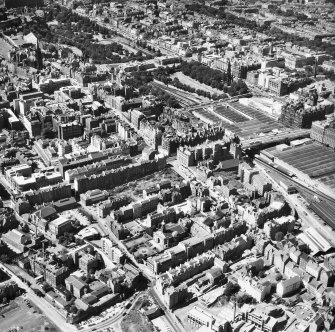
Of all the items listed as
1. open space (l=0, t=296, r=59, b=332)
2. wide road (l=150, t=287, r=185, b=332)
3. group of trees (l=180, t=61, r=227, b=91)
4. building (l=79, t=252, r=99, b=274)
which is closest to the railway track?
wide road (l=150, t=287, r=185, b=332)

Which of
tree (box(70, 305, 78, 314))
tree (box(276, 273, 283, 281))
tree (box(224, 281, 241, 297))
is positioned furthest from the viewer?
tree (box(276, 273, 283, 281))

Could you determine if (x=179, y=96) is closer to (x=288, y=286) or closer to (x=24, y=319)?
(x=288, y=286)

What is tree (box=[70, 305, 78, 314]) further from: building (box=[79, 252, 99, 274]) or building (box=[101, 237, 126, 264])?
building (box=[101, 237, 126, 264])

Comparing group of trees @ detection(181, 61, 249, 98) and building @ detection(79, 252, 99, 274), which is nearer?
building @ detection(79, 252, 99, 274)

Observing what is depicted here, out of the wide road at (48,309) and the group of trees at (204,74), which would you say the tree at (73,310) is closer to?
the wide road at (48,309)

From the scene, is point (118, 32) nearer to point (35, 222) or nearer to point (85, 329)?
point (35, 222)

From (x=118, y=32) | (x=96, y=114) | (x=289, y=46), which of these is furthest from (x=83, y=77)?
(x=289, y=46)

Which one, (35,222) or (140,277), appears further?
(35,222)

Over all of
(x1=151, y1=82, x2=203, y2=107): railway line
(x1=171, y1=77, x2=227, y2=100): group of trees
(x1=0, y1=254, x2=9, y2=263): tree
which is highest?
(x1=0, y1=254, x2=9, y2=263): tree
